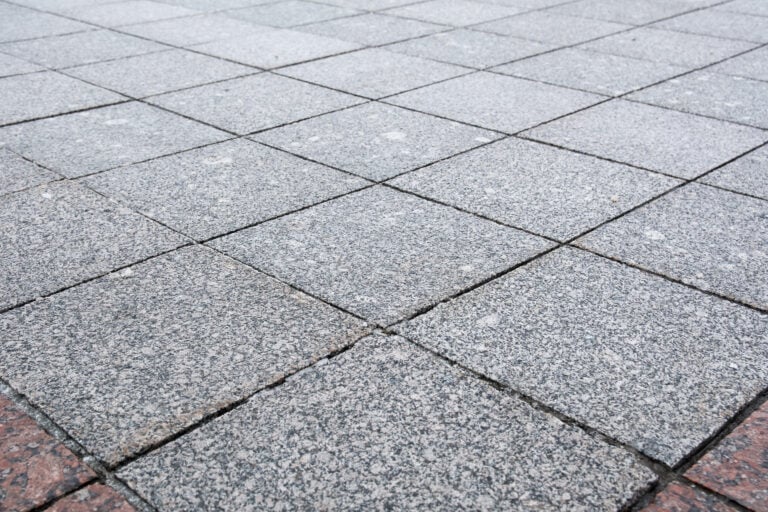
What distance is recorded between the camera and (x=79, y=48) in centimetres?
865

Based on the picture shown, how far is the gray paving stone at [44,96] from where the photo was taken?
21.7 ft

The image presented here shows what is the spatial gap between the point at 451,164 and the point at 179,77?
333cm

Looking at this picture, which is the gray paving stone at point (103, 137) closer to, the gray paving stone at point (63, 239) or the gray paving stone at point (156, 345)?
the gray paving stone at point (63, 239)

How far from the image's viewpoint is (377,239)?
4480 mm

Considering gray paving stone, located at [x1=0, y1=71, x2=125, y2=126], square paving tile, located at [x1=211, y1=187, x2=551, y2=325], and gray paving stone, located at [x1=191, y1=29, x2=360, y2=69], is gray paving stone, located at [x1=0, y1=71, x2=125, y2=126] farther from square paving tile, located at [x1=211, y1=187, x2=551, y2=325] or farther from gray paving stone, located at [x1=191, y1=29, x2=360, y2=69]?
square paving tile, located at [x1=211, y1=187, x2=551, y2=325]

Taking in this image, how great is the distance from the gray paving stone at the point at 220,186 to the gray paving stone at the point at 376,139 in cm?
21

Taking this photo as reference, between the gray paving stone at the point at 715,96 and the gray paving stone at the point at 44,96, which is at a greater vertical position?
the gray paving stone at the point at 715,96

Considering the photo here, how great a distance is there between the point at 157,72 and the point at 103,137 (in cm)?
188

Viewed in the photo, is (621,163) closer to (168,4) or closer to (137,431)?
(137,431)

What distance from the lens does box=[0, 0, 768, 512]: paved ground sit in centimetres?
287

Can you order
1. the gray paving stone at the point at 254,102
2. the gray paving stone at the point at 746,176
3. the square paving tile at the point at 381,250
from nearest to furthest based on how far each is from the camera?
the square paving tile at the point at 381,250, the gray paving stone at the point at 746,176, the gray paving stone at the point at 254,102

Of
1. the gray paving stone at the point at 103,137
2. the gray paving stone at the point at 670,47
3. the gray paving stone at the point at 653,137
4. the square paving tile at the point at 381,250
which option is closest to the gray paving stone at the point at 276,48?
the gray paving stone at the point at 103,137

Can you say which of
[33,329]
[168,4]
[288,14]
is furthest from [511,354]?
[168,4]

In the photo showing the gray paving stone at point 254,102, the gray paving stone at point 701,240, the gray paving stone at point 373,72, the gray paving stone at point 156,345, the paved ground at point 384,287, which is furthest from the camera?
the gray paving stone at point 373,72
